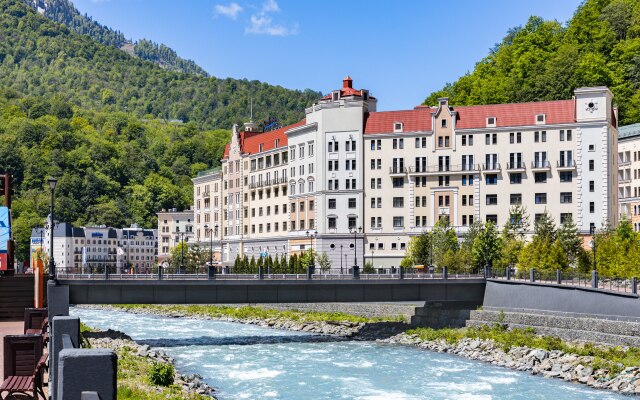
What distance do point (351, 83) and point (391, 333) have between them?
1831 inches

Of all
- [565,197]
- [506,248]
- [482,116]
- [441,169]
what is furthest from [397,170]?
[506,248]

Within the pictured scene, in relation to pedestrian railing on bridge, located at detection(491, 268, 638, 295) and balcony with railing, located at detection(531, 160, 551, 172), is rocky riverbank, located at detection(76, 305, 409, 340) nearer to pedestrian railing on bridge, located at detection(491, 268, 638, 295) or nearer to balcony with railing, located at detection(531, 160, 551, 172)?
pedestrian railing on bridge, located at detection(491, 268, 638, 295)

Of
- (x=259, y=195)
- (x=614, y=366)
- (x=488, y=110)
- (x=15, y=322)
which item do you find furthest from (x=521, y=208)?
(x=15, y=322)

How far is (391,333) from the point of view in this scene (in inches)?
2867

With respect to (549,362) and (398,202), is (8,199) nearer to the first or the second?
(549,362)

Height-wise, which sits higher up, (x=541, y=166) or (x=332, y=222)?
(x=541, y=166)

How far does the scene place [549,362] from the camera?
51.0 meters

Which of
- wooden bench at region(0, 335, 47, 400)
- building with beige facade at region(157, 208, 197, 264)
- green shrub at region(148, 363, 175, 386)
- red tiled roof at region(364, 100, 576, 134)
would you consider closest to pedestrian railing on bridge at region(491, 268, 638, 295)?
green shrub at region(148, 363, 175, 386)

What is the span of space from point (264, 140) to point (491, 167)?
36.6 meters

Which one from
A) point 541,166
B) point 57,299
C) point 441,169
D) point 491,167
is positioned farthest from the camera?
point 441,169

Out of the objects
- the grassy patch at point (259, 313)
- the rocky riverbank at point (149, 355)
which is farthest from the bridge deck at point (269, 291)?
the grassy patch at point (259, 313)

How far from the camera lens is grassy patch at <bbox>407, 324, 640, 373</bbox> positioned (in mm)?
47719

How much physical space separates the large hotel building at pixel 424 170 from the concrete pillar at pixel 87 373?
92722 millimetres

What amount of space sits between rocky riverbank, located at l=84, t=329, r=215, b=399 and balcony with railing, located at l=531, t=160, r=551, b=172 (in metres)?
52.5
